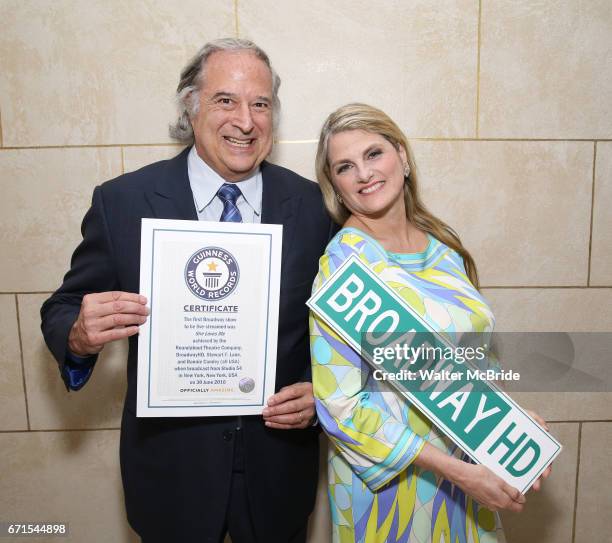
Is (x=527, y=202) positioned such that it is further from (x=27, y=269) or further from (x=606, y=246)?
(x=27, y=269)

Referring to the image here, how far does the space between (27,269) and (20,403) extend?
0.51 meters

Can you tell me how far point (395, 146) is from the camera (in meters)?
1.33

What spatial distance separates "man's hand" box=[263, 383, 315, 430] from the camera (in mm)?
1178

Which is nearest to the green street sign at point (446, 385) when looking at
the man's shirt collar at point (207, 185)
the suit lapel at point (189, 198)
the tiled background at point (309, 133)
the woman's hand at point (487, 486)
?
the woman's hand at point (487, 486)

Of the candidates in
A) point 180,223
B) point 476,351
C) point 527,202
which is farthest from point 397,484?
point 527,202

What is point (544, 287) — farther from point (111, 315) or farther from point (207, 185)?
point (111, 315)

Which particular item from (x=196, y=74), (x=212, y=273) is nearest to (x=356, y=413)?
(x=212, y=273)

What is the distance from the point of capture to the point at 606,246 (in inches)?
75.0

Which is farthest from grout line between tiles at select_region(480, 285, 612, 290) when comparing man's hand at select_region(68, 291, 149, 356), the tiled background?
man's hand at select_region(68, 291, 149, 356)

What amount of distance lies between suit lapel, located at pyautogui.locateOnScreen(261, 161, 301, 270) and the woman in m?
0.10

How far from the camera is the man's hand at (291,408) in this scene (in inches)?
46.4

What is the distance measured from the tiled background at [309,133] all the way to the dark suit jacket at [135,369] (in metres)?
0.58

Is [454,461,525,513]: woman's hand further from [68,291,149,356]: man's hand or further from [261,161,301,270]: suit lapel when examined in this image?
[68,291,149,356]: man's hand

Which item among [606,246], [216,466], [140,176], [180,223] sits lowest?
[216,466]
